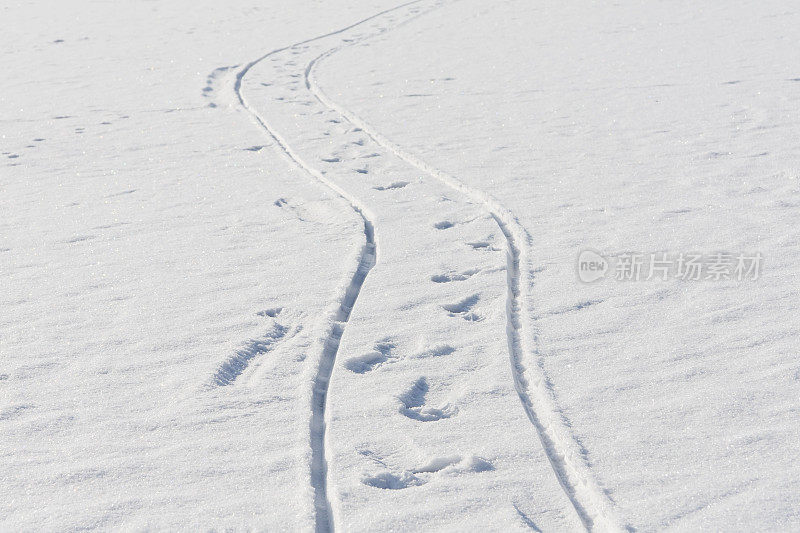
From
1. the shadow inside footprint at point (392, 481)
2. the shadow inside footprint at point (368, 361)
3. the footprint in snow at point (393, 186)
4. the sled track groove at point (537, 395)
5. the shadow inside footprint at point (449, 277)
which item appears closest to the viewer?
the sled track groove at point (537, 395)

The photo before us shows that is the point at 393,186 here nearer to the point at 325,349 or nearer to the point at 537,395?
the point at 325,349

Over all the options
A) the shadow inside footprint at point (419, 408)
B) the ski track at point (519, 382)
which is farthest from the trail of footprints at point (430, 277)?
the ski track at point (519, 382)

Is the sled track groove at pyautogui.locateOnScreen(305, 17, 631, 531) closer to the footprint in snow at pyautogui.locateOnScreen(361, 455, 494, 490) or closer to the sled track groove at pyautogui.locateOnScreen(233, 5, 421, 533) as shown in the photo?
the footprint in snow at pyautogui.locateOnScreen(361, 455, 494, 490)

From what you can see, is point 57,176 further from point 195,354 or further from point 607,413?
point 607,413

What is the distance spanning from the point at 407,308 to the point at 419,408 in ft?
2.45

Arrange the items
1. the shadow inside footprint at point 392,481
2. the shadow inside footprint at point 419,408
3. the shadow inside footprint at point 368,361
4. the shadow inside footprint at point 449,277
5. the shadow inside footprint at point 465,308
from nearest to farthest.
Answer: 1. the shadow inside footprint at point 392,481
2. the shadow inside footprint at point 419,408
3. the shadow inside footprint at point 368,361
4. the shadow inside footprint at point 465,308
5. the shadow inside footprint at point 449,277

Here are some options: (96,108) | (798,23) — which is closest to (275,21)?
(96,108)

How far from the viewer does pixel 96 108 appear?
7109mm

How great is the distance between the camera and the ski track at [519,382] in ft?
7.31

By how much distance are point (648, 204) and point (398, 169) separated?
5.53 ft

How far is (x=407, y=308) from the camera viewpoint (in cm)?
335

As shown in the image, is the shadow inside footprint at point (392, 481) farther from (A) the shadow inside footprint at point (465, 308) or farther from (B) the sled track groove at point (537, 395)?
(A) the shadow inside footprint at point (465, 308)

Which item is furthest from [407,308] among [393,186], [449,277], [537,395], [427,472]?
[393,186]

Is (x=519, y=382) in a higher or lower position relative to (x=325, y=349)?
lower
